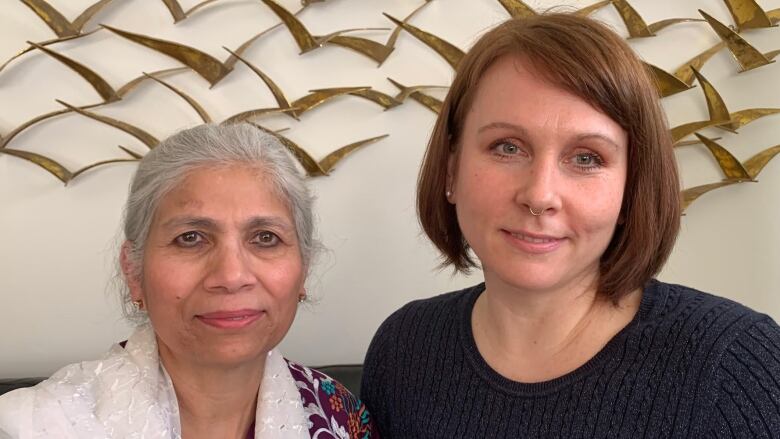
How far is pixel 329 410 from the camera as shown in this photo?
1444 mm

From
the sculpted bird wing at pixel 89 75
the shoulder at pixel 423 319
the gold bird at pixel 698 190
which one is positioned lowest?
the gold bird at pixel 698 190

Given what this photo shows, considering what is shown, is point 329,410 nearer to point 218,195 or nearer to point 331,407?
point 331,407

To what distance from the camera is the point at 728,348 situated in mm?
1111

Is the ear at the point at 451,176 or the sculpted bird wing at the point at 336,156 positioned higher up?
the ear at the point at 451,176

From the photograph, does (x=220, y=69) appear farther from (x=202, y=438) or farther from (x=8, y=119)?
(x=202, y=438)

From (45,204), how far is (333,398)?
3.24ft

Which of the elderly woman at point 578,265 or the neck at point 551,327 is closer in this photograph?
the elderly woman at point 578,265

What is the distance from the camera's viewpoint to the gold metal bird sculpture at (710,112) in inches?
76.0

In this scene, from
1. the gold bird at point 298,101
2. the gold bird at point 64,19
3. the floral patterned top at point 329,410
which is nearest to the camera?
the floral patterned top at point 329,410

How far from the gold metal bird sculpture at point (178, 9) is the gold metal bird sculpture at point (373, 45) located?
35cm

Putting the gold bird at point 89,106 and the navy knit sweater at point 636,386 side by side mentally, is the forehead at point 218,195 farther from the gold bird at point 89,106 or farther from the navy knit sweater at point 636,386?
the gold bird at point 89,106

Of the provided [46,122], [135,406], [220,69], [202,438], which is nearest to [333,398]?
[202,438]

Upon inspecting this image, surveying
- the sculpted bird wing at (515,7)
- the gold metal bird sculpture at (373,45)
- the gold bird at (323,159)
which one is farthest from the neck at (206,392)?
the sculpted bird wing at (515,7)

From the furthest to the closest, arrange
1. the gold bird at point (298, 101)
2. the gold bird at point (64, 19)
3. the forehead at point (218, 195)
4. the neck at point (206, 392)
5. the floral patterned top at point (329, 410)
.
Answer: the gold bird at point (298, 101)
the gold bird at point (64, 19)
the floral patterned top at point (329, 410)
the neck at point (206, 392)
the forehead at point (218, 195)
